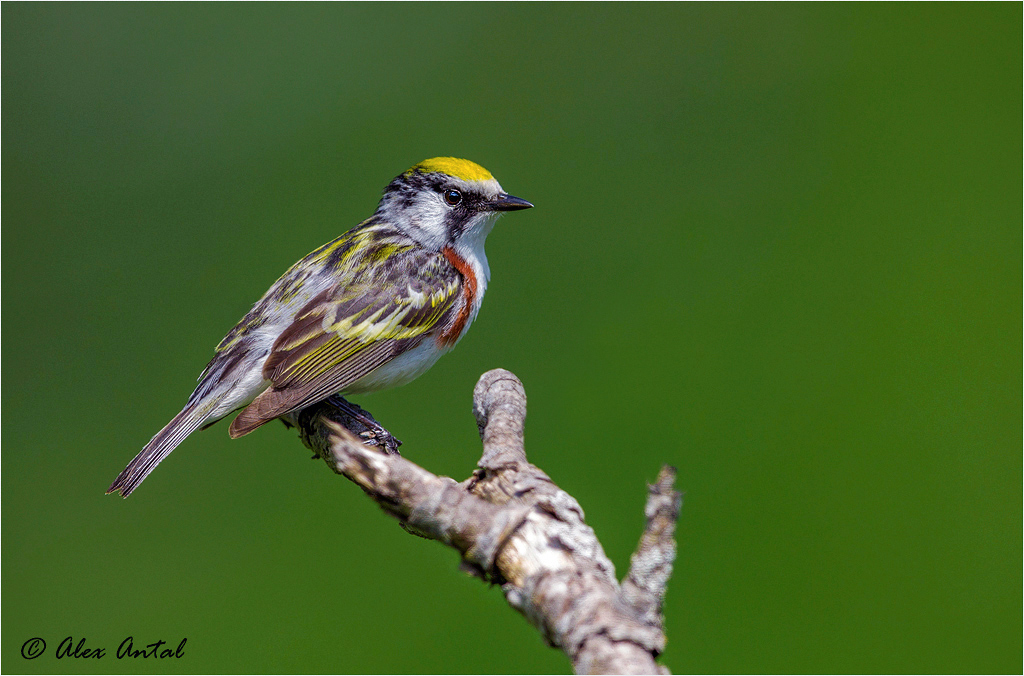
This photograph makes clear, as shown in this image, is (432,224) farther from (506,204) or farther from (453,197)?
(506,204)

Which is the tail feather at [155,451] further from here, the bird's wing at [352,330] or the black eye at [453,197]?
the black eye at [453,197]

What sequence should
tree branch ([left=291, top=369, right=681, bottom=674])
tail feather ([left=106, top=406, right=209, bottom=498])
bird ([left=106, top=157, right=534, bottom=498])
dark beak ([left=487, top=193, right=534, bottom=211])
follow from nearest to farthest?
1. tree branch ([left=291, top=369, right=681, bottom=674])
2. tail feather ([left=106, top=406, right=209, bottom=498])
3. bird ([left=106, top=157, right=534, bottom=498])
4. dark beak ([left=487, top=193, right=534, bottom=211])

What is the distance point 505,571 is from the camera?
6.13 feet

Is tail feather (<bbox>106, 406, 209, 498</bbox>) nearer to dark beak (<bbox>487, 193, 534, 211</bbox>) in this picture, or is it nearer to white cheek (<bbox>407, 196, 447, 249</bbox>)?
white cheek (<bbox>407, 196, 447, 249</bbox>)

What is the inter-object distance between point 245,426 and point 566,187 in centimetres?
434

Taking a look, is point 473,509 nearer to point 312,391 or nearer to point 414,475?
point 414,475

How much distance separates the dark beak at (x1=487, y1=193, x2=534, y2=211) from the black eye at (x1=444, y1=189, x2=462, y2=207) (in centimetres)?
16

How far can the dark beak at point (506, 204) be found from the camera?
13.1ft

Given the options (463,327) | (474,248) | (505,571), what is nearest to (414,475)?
(505,571)

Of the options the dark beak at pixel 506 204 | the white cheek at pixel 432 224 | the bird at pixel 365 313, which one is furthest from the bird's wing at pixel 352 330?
the dark beak at pixel 506 204

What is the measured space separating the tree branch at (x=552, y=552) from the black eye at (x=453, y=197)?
2.13m

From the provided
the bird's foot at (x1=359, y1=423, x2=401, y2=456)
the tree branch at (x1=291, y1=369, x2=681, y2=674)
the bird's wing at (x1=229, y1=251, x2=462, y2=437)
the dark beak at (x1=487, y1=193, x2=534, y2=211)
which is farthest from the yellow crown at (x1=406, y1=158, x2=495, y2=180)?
the tree branch at (x1=291, y1=369, x2=681, y2=674)

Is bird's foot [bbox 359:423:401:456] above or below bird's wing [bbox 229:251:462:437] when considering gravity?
below

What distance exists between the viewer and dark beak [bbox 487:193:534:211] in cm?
400
